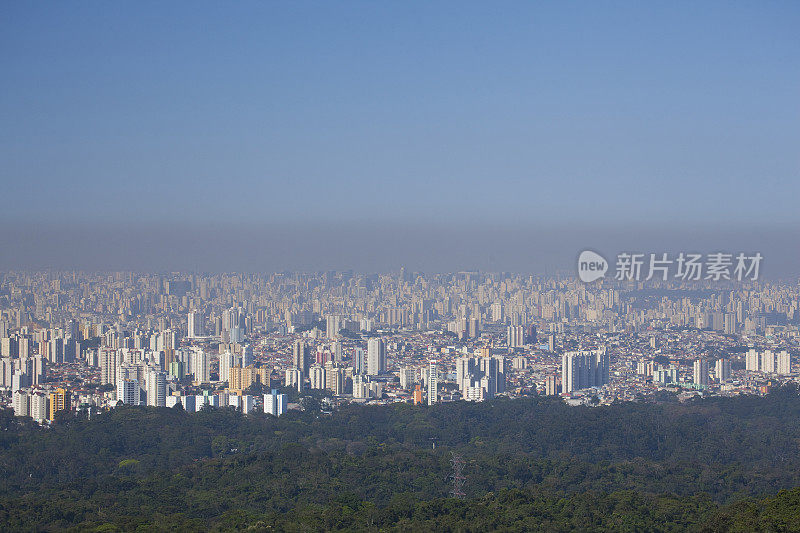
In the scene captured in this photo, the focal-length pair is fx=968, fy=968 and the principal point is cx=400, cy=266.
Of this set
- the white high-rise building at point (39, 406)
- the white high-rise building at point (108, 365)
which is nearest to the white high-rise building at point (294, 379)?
the white high-rise building at point (108, 365)

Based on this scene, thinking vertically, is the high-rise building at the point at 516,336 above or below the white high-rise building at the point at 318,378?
above

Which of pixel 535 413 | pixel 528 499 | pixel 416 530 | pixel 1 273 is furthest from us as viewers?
pixel 1 273

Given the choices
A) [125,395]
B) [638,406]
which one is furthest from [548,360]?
[125,395]

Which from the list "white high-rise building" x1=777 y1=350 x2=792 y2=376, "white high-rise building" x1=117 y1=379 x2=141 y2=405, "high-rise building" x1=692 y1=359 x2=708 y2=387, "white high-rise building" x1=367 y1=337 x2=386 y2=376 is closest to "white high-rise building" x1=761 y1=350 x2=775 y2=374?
"white high-rise building" x1=777 y1=350 x2=792 y2=376

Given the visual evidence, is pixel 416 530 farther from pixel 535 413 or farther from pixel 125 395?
pixel 125 395

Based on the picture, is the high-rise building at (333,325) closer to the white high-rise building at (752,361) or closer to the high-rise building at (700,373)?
the high-rise building at (700,373)

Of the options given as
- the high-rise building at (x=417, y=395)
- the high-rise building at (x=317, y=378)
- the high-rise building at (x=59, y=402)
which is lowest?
the high-rise building at (x=417, y=395)

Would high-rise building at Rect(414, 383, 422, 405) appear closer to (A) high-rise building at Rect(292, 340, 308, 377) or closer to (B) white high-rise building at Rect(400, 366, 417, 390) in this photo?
(B) white high-rise building at Rect(400, 366, 417, 390)
